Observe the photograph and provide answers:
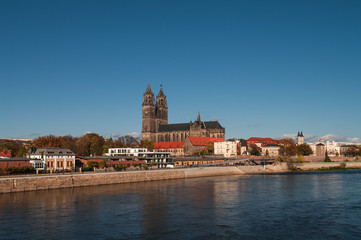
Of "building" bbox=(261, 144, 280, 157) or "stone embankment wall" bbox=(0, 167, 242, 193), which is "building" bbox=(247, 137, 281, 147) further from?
"stone embankment wall" bbox=(0, 167, 242, 193)

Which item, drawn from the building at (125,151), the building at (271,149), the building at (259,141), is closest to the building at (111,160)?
the building at (125,151)

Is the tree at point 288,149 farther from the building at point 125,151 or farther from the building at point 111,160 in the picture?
the building at point 111,160

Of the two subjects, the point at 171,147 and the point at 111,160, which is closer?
the point at 111,160

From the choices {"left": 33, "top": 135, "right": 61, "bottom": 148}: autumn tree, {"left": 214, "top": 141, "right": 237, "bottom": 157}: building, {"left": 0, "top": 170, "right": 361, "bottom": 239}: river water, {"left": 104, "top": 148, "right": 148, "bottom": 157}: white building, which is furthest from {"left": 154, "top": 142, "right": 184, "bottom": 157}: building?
{"left": 0, "top": 170, "right": 361, "bottom": 239}: river water

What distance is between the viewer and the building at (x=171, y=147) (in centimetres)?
18175

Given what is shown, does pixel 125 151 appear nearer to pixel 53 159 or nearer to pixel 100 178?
pixel 53 159

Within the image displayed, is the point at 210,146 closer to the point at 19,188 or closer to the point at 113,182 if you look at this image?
the point at 113,182

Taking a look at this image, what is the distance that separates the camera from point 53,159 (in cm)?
7594

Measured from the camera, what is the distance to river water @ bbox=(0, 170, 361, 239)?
31.5m

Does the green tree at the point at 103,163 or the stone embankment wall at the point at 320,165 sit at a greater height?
the green tree at the point at 103,163

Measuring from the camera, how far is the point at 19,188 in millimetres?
56625

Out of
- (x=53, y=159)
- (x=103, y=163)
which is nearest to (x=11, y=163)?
(x=53, y=159)

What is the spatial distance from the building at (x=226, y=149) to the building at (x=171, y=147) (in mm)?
27030

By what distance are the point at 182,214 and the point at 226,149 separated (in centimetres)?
11613
